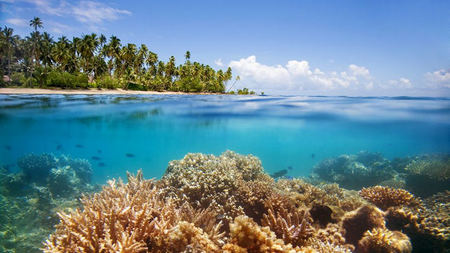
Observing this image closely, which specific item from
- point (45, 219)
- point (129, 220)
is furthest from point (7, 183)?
point (129, 220)

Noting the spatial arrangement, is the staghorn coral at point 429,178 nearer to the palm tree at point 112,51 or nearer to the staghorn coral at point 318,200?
the staghorn coral at point 318,200

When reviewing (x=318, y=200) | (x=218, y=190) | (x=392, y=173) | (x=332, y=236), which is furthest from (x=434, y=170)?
(x=218, y=190)

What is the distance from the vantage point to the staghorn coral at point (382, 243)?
15.1 feet

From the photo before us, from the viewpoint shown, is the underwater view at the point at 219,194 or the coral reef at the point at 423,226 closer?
the underwater view at the point at 219,194

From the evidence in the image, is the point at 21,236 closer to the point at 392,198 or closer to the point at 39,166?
the point at 39,166

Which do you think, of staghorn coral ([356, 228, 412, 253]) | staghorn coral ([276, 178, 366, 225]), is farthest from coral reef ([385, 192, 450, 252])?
staghorn coral ([356, 228, 412, 253])

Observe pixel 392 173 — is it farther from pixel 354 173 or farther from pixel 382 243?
pixel 382 243

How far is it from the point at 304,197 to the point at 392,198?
291 centimetres

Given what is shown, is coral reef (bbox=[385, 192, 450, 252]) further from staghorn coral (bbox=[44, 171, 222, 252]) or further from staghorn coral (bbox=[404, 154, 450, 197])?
staghorn coral (bbox=[404, 154, 450, 197])

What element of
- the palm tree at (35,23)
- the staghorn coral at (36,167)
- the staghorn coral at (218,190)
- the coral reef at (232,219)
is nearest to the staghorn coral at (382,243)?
the coral reef at (232,219)

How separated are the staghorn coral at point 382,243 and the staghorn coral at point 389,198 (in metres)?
1.77

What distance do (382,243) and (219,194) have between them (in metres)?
3.66

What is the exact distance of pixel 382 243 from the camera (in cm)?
459

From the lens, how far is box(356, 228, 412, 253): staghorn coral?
181 inches
